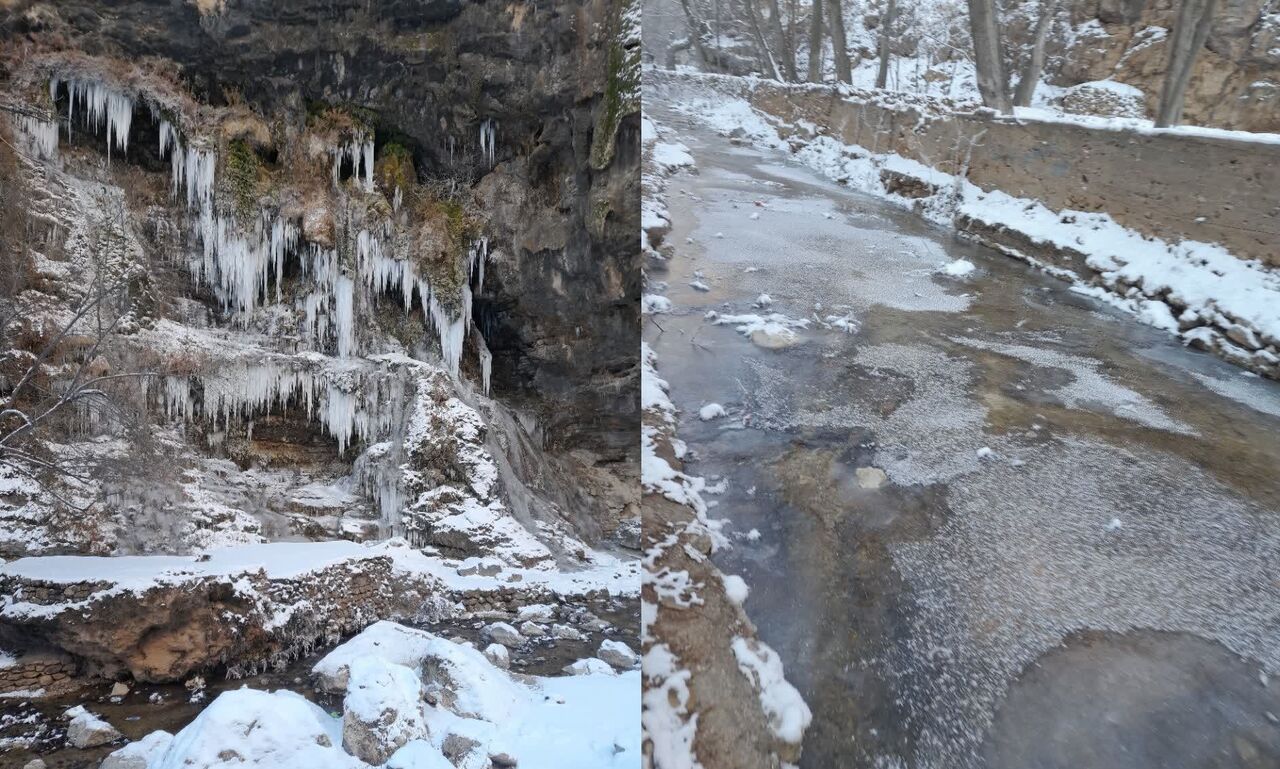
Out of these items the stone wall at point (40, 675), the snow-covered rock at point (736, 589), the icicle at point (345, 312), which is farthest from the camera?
the icicle at point (345, 312)

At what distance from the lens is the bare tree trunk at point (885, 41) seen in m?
1.34

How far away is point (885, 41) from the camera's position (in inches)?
53.3

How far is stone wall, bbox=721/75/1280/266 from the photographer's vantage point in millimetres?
1012

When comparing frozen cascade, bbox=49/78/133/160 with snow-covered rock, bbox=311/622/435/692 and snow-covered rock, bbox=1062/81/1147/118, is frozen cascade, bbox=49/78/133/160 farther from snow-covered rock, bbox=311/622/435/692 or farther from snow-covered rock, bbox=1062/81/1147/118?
snow-covered rock, bbox=1062/81/1147/118

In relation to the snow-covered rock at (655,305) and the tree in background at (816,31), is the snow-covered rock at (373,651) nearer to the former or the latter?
the snow-covered rock at (655,305)

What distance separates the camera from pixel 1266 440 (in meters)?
0.85

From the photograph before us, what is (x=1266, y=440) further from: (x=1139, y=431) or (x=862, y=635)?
(x=862, y=635)

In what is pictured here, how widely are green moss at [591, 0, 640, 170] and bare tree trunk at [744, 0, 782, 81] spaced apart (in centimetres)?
241

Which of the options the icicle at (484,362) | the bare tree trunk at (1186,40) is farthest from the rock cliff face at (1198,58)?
the icicle at (484,362)

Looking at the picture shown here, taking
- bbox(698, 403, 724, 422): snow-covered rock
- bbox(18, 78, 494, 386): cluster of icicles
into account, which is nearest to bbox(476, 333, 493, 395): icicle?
bbox(18, 78, 494, 386): cluster of icicles

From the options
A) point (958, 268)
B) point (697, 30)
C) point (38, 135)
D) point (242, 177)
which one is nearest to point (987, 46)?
point (958, 268)

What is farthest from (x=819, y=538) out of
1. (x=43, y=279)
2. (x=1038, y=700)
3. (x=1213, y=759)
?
(x=43, y=279)

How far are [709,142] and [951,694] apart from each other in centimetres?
106

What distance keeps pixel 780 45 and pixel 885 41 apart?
0.22 meters
